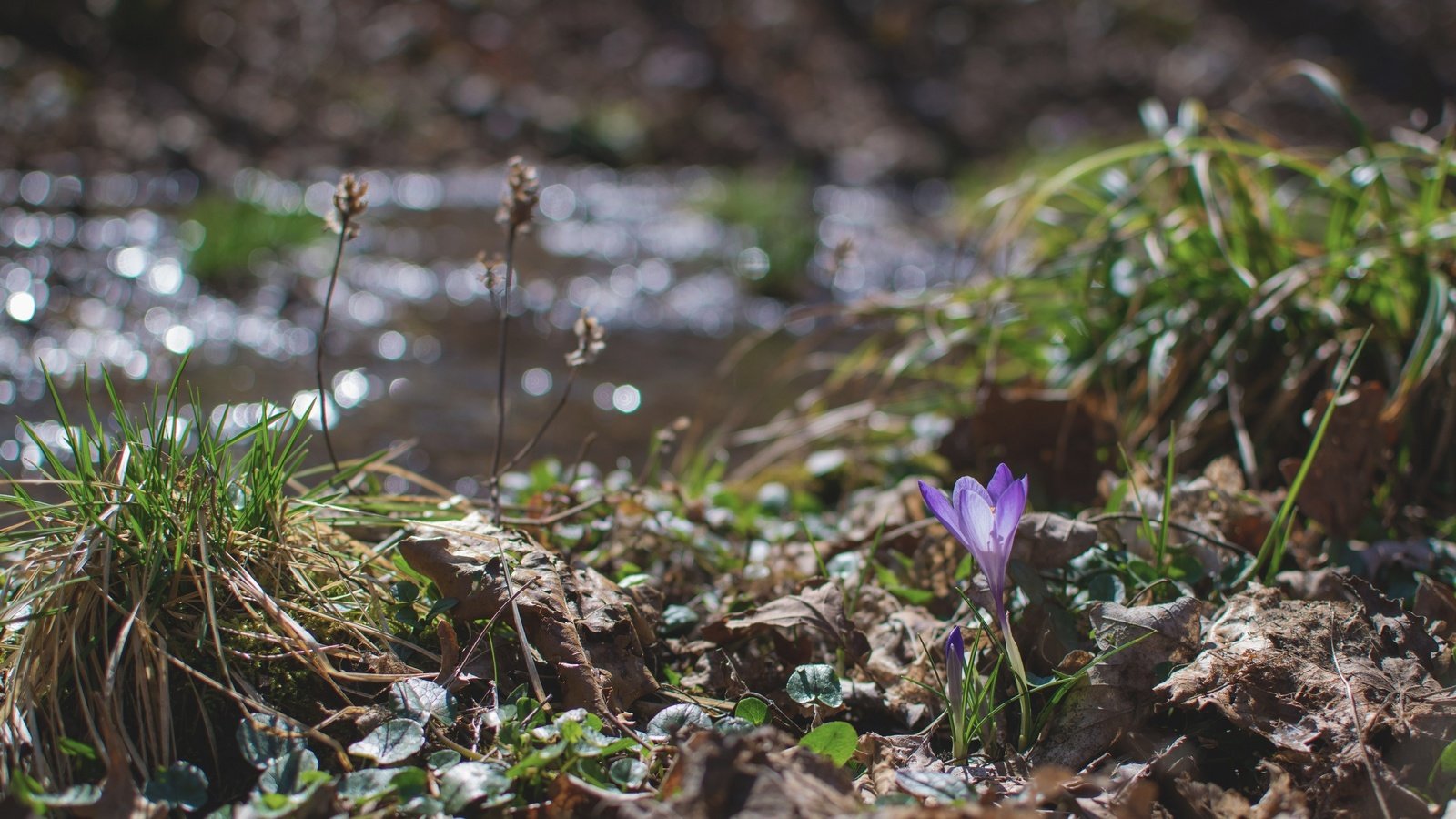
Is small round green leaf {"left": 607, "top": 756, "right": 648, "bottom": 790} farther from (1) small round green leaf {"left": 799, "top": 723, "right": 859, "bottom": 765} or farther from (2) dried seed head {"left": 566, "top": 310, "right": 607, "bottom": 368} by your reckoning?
(2) dried seed head {"left": 566, "top": 310, "right": 607, "bottom": 368}

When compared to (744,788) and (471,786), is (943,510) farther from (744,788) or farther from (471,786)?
(471,786)

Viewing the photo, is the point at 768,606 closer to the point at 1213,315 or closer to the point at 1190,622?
the point at 1190,622

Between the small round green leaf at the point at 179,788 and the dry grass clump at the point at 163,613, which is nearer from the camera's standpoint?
the small round green leaf at the point at 179,788

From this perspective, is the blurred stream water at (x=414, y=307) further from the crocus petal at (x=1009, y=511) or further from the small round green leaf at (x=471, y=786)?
the small round green leaf at (x=471, y=786)

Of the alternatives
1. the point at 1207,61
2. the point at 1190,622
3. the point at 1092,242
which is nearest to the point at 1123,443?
the point at 1092,242

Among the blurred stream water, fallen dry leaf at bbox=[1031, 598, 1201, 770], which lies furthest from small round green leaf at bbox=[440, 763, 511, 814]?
the blurred stream water

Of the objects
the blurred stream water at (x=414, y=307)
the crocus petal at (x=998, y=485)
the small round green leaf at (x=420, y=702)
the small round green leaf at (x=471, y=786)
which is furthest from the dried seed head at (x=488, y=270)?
the blurred stream water at (x=414, y=307)
